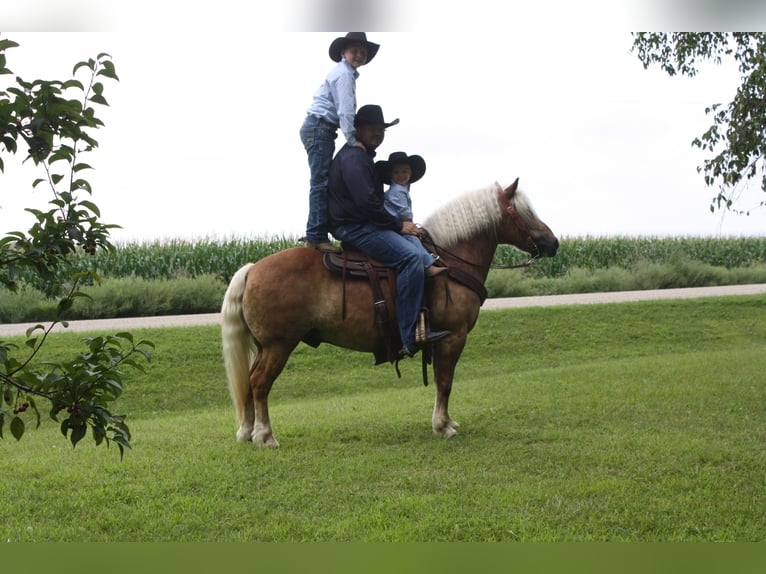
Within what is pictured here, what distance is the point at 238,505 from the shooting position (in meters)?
5.66

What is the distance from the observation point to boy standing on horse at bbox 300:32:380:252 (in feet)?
22.2

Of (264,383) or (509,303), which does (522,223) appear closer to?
(264,383)

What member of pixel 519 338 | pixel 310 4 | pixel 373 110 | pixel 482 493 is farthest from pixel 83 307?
pixel 310 4

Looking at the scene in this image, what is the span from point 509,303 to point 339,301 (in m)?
10.8

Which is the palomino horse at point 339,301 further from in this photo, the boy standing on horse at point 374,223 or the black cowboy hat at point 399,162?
the black cowboy hat at point 399,162

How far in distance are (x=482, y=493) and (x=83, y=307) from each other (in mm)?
12352

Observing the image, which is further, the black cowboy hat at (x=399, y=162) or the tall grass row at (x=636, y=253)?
the tall grass row at (x=636, y=253)

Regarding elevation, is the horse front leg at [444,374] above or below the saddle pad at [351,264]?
below

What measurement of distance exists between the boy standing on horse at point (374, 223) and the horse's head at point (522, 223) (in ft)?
3.26

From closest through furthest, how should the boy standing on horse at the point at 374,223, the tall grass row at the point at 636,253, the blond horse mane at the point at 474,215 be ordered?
the boy standing on horse at the point at 374,223
the blond horse mane at the point at 474,215
the tall grass row at the point at 636,253

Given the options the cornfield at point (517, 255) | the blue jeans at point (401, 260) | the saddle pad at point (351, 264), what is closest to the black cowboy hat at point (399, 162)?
the blue jeans at point (401, 260)

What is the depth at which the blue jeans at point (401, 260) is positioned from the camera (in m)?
7.02

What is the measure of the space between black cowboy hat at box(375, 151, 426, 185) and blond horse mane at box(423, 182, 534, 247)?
1.82ft

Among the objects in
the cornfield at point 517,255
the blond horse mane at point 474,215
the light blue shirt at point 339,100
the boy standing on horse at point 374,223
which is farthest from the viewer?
the cornfield at point 517,255
